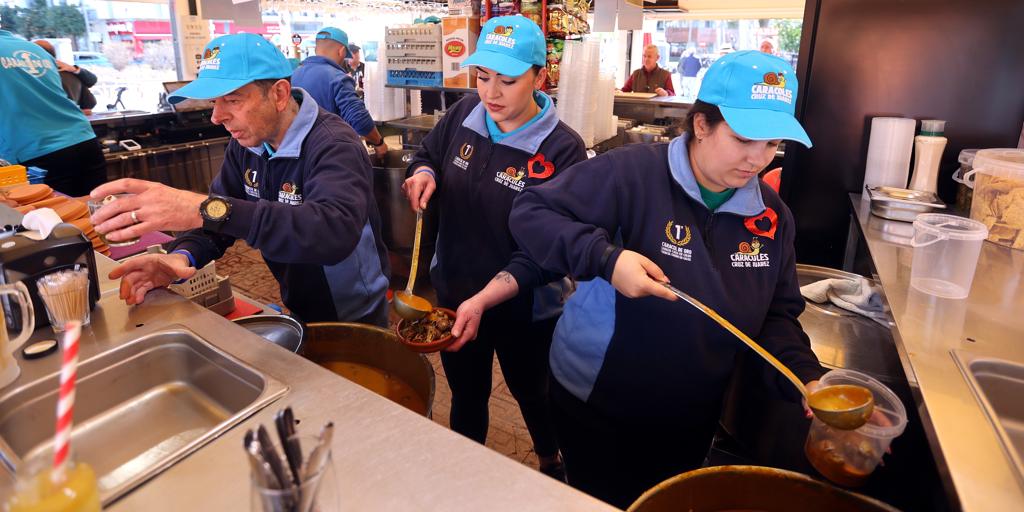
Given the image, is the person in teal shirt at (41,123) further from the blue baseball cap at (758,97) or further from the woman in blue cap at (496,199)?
the blue baseball cap at (758,97)

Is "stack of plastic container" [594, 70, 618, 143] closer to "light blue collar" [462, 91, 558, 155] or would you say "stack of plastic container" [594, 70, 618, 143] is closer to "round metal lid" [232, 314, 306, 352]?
"light blue collar" [462, 91, 558, 155]

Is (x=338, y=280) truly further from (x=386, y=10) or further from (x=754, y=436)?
(x=386, y=10)

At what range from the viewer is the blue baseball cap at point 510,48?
1.91m

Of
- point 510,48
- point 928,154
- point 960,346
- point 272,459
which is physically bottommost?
point 960,346

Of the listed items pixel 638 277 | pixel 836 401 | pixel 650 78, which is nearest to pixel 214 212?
pixel 638 277

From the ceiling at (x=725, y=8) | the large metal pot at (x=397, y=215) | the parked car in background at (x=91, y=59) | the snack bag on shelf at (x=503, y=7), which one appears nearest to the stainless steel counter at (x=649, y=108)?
the snack bag on shelf at (x=503, y=7)

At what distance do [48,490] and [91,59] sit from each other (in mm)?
8114

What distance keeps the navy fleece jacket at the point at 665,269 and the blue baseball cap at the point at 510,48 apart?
54 cm

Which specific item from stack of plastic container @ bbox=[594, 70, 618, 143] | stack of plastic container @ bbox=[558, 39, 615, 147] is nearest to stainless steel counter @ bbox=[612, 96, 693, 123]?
stack of plastic container @ bbox=[594, 70, 618, 143]

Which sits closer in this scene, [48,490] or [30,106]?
[48,490]

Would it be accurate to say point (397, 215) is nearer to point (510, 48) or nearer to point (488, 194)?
point (488, 194)

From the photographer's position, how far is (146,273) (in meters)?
1.56

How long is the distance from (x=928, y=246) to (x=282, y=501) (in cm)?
174

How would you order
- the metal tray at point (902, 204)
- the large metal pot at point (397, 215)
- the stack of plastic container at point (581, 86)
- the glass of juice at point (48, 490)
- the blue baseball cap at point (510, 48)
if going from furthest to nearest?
the large metal pot at point (397, 215), the stack of plastic container at point (581, 86), the metal tray at point (902, 204), the blue baseball cap at point (510, 48), the glass of juice at point (48, 490)
